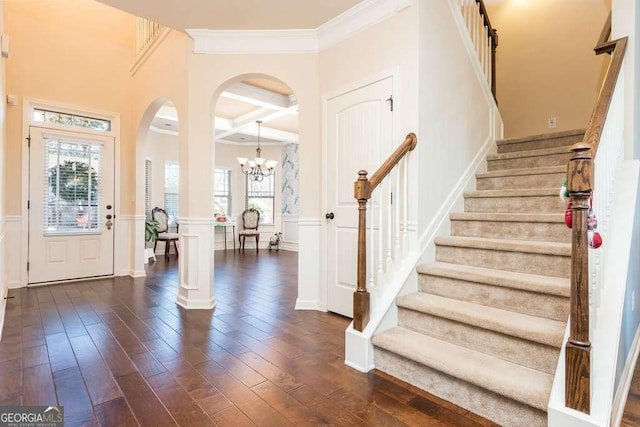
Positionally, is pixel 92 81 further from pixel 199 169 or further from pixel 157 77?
pixel 199 169

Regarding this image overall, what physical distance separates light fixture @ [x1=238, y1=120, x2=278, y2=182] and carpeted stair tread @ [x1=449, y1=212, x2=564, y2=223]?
15.9 feet

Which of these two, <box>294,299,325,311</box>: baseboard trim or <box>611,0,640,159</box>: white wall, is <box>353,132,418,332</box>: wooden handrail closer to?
<box>294,299,325,311</box>: baseboard trim

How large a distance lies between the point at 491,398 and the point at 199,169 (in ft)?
10.0

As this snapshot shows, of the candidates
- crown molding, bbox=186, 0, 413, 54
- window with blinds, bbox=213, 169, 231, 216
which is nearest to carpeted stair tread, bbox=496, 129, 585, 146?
crown molding, bbox=186, 0, 413, 54

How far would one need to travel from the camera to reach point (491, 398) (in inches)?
63.8

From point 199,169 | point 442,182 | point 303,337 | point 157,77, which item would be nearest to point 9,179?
point 157,77

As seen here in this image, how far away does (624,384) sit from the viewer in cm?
176

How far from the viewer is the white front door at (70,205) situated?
434 centimetres

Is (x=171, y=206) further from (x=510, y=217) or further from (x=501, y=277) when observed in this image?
(x=501, y=277)

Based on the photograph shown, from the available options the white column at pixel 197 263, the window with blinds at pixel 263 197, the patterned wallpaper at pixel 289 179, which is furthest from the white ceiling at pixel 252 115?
the white column at pixel 197 263

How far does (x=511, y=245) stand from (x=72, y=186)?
517 centimetres

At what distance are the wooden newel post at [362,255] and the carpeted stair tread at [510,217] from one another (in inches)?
41.5

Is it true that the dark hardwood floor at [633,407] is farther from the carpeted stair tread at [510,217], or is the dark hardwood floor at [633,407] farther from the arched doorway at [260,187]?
the arched doorway at [260,187]

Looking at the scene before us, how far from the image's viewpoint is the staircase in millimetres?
1640
